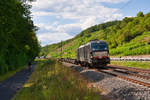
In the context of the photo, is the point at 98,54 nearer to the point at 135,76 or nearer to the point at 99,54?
the point at 99,54

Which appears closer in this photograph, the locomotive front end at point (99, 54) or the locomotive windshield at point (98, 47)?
the locomotive front end at point (99, 54)

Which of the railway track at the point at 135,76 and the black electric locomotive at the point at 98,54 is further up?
the black electric locomotive at the point at 98,54

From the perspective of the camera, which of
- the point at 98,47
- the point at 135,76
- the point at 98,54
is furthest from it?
the point at 98,47

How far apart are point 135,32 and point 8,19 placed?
79848 mm

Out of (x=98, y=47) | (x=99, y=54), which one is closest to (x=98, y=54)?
(x=99, y=54)

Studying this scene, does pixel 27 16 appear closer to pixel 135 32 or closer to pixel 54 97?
pixel 54 97

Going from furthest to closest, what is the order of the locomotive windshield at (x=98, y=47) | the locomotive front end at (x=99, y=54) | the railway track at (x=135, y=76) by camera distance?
the locomotive windshield at (x=98, y=47) < the locomotive front end at (x=99, y=54) < the railway track at (x=135, y=76)

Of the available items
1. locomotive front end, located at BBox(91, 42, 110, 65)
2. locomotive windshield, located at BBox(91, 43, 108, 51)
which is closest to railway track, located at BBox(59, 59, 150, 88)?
locomotive front end, located at BBox(91, 42, 110, 65)

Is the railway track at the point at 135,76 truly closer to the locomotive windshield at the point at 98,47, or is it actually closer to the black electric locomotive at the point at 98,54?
the black electric locomotive at the point at 98,54

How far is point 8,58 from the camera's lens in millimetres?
29422

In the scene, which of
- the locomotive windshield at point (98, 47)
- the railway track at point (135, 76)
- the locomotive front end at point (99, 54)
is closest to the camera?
the railway track at point (135, 76)

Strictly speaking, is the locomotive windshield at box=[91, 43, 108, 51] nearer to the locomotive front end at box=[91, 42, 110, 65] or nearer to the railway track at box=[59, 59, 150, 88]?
the locomotive front end at box=[91, 42, 110, 65]

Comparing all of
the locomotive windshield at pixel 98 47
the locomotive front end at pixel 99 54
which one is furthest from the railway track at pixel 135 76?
the locomotive windshield at pixel 98 47

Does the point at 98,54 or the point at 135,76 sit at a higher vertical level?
the point at 98,54
